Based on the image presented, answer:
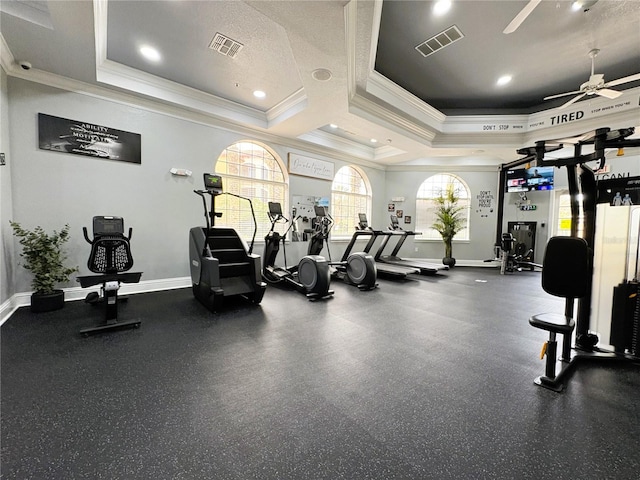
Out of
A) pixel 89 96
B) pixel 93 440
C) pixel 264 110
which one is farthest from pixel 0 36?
pixel 93 440

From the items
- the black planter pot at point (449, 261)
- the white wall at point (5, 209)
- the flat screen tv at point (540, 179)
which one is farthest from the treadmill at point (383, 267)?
the white wall at point (5, 209)

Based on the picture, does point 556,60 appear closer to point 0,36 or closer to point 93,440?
point 93,440

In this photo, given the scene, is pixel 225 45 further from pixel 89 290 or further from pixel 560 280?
pixel 560 280

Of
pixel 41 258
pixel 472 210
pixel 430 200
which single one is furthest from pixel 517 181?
pixel 41 258

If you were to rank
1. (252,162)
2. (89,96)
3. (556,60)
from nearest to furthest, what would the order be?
(89,96)
(556,60)
(252,162)

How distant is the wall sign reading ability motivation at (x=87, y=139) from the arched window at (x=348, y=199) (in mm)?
4670

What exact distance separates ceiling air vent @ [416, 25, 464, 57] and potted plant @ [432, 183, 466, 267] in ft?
15.7

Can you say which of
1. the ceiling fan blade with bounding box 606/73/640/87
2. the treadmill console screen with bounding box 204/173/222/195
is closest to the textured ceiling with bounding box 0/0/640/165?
the ceiling fan blade with bounding box 606/73/640/87

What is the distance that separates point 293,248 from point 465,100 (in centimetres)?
535

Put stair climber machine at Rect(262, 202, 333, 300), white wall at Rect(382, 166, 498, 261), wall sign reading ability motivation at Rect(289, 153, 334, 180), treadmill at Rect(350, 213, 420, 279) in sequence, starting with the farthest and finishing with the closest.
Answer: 1. white wall at Rect(382, 166, 498, 261)
2. wall sign reading ability motivation at Rect(289, 153, 334, 180)
3. treadmill at Rect(350, 213, 420, 279)
4. stair climber machine at Rect(262, 202, 333, 300)

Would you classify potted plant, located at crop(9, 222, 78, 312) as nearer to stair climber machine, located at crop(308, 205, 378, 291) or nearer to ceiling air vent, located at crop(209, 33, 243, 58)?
ceiling air vent, located at crop(209, 33, 243, 58)

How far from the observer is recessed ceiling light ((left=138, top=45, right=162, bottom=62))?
3.66 m

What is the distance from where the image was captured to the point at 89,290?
4113 millimetres

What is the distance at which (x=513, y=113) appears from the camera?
258 inches
